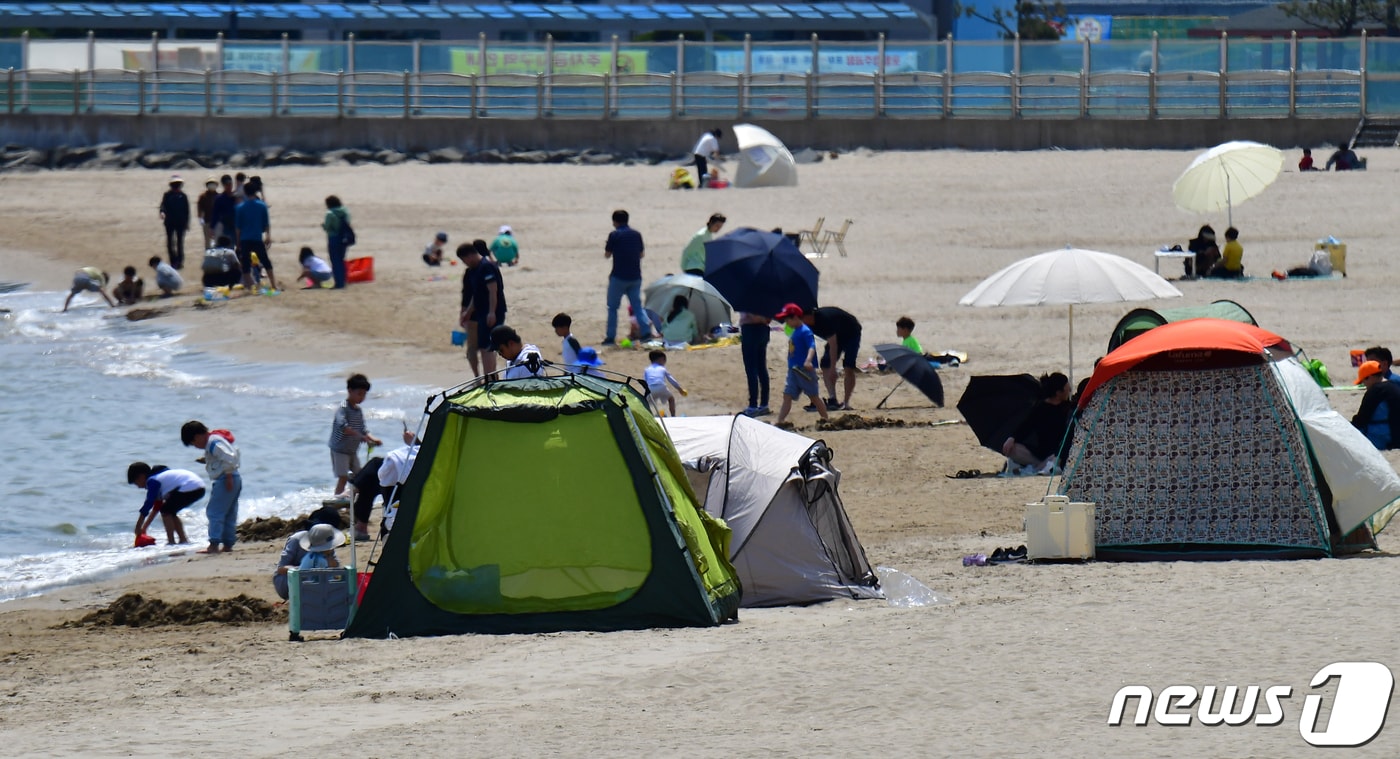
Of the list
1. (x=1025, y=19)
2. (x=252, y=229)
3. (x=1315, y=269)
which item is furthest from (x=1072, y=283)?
(x=1025, y=19)

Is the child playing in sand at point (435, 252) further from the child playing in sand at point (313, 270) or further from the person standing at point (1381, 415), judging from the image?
the person standing at point (1381, 415)

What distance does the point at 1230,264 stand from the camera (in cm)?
2223

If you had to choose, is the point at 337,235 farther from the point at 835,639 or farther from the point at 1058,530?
the point at 835,639

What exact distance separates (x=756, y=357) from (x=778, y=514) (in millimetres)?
6537

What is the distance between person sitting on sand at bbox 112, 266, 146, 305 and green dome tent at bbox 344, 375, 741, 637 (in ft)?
59.2

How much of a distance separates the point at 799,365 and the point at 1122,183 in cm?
1634

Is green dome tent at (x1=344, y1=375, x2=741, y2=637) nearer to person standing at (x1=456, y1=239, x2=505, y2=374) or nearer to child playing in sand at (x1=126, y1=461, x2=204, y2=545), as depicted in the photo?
child playing in sand at (x1=126, y1=461, x2=204, y2=545)

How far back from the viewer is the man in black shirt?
1641 centimetres

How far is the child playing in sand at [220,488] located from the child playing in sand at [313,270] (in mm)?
12442

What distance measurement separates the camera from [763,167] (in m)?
32.0

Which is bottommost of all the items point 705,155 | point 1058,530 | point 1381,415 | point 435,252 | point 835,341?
point 1058,530

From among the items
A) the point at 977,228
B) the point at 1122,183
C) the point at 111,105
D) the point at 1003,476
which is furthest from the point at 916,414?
the point at 111,105

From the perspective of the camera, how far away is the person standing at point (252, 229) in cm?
2431

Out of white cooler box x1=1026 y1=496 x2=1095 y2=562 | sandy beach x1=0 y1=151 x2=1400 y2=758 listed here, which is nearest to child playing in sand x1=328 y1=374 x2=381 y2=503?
sandy beach x1=0 y1=151 x2=1400 y2=758
